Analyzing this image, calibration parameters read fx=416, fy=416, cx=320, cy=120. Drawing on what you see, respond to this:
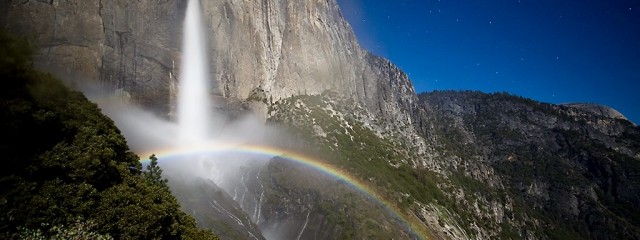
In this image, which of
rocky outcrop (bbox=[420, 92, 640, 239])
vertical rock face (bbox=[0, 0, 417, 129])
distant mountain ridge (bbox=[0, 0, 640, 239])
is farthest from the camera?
rocky outcrop (bbox=[420, 92, 640, 239])

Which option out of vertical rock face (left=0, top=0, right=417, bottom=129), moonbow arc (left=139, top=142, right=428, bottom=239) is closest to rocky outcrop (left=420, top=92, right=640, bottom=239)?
vertical rock face (left=0, top=0, right=417, bottom=129)

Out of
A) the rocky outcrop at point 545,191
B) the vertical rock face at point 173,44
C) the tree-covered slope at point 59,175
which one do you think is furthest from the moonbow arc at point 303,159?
the rocky outcrop at point 545,191

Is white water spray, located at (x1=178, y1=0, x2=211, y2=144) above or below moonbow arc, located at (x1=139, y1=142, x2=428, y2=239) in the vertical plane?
above

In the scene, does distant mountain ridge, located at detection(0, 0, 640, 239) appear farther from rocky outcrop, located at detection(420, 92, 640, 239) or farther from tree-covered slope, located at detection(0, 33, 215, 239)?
tree-covered slope, located at detection(0, 33, 215, 239)

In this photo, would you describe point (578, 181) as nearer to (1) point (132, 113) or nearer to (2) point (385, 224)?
(2) point (385, 224)

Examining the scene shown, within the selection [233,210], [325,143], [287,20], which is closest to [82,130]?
[233,210]

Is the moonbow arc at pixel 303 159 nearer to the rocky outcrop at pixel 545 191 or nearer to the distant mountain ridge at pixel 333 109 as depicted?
the distant mountain ridge at pixel 333 109
